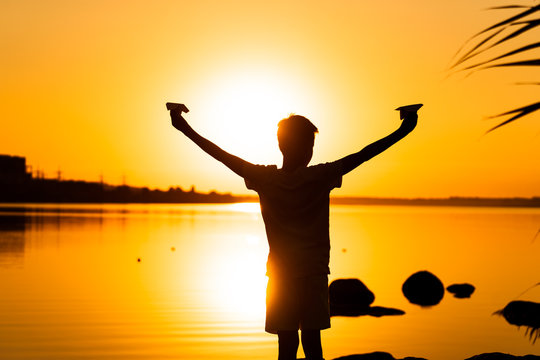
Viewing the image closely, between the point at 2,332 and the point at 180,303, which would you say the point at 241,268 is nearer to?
the point at 180,303

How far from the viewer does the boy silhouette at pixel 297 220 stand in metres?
4.76

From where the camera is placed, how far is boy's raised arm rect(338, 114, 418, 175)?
468cm

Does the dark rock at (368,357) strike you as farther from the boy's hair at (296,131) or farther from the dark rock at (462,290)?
the dark rock at (462,290)

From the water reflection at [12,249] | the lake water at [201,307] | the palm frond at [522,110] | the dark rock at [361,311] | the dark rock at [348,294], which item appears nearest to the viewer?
the palm frond at [522,110]

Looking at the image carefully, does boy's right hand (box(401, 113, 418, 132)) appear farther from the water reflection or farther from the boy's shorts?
the water reflection

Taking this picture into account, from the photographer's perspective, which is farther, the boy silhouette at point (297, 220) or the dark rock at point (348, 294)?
the dark rock at point (348, 294)

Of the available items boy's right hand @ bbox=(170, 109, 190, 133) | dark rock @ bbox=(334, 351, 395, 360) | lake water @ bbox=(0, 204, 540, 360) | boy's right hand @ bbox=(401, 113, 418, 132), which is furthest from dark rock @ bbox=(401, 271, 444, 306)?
boy's right hand @ bbox=(170, 109, 190, 133)

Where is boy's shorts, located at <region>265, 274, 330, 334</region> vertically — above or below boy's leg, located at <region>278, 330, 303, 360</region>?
above

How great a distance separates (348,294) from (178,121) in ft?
76.3

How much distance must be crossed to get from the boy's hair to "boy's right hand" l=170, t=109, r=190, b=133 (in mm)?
641

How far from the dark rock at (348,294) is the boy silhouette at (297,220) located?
21.9 metres

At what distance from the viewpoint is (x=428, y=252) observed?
6369 centimetres

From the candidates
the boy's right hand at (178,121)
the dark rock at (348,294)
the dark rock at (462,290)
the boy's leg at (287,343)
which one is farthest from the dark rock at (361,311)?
the boy's right hand at (178,121)

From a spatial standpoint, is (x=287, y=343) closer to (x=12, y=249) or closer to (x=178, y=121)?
(x=178, y=121)
